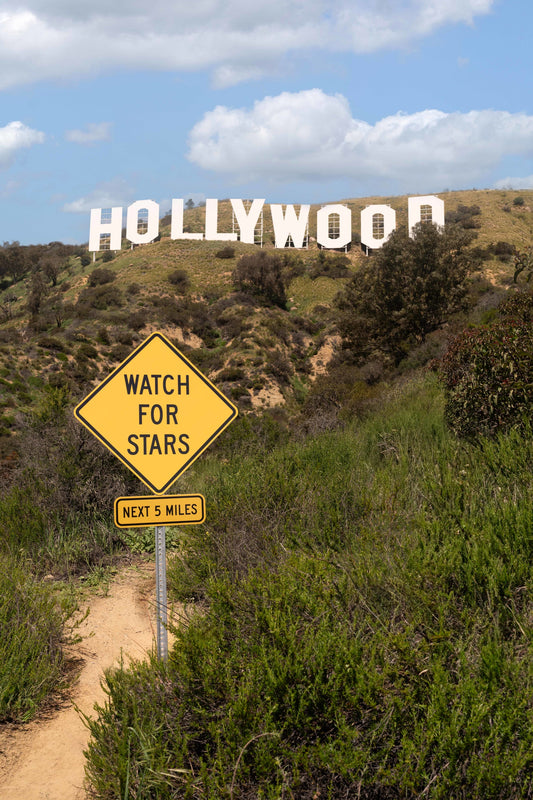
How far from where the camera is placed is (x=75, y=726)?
4.12 meters

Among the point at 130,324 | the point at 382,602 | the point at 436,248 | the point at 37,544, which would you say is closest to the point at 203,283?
→ the point at 130,324

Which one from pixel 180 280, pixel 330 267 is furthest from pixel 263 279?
pixel 330 267

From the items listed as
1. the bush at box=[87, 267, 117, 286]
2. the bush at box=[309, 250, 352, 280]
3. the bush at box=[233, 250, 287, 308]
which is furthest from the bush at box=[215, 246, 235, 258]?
the bush at box=[87, 267, 117, 286]

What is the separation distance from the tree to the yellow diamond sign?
22.1 metres

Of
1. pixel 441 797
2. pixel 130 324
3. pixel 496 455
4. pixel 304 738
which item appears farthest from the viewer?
pixel 130 324

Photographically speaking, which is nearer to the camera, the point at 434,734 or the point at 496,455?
the point at 434,734

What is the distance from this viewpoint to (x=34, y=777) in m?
3.57

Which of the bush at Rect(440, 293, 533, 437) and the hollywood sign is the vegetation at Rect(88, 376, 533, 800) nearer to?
the bush at Rect(440, 293, 533, 437)

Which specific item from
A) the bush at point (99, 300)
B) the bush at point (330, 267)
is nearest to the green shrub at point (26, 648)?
the bush at point (99, 300)

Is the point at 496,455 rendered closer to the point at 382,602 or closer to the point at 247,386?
the point at 382,602

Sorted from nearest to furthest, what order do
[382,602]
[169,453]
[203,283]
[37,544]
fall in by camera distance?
1. [382,602]
2. [169,453]
3. [37,544]
4. [203,283]

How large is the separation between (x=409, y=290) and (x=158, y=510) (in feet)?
79.1

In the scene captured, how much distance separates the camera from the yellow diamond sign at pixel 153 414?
436cm

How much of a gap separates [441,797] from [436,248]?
2653 centimetres
